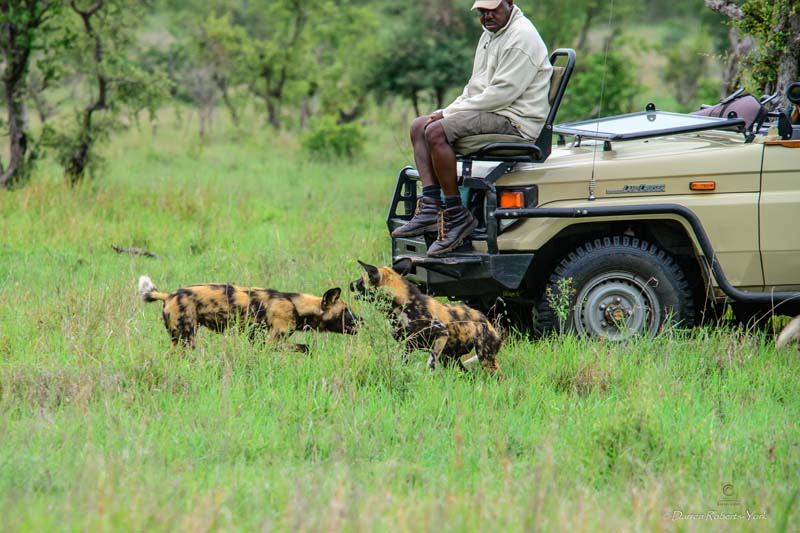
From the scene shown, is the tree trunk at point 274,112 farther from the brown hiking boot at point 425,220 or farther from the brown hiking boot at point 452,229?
the brown hiking boot at point 452,229

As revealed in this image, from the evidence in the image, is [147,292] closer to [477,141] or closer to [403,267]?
[403,267]

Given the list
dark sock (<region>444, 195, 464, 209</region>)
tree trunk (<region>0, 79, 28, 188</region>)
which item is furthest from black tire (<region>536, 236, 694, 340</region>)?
tree trunk (<region>0, 79, 28, 188</region>)

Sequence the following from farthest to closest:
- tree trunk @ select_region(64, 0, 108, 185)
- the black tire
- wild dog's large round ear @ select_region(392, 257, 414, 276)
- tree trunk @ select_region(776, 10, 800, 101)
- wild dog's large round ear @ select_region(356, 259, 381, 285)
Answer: tree trunk @ select_region(64, 0, 108, 185) < tree trunk @ select_region(776, 10, 800, 101) < the black tire < wild dog's large round ear @ select_region(392, 257, 414, 276) < wild dog's large round ear @ select_region(356, 259, 381, 285)

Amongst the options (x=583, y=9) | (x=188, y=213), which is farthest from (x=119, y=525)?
(x=583, y=9)

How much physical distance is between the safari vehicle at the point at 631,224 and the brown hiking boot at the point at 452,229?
71mm

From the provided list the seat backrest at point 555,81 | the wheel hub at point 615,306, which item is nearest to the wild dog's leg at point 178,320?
the wheel hub at point 615,306

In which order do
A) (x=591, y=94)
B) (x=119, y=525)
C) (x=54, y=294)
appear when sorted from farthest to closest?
(x=591, y=94), (x=54, y=294), (x=119, y=525)

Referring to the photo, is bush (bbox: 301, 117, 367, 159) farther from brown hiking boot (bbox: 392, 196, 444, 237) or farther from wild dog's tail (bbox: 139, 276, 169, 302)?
wild dog's tail (bbox: 139, 276, 169, 302)

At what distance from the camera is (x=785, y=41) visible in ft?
27.6

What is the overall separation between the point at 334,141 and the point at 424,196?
41.6 ft

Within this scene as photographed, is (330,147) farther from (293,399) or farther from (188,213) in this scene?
(293,399)

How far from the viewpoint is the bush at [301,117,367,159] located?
61.5 feet

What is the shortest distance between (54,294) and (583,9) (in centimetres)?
2239

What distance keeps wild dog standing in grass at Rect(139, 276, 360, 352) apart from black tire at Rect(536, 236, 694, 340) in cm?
131
